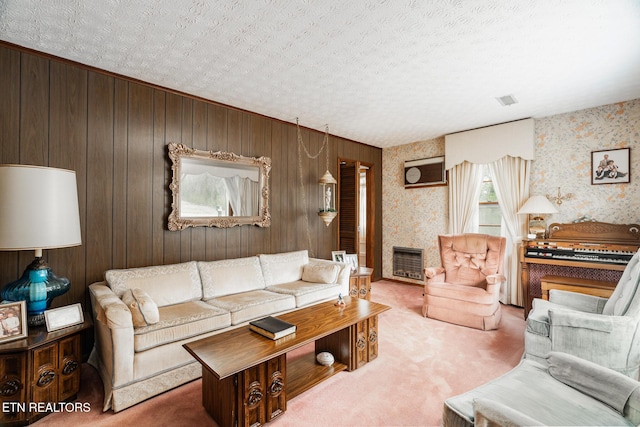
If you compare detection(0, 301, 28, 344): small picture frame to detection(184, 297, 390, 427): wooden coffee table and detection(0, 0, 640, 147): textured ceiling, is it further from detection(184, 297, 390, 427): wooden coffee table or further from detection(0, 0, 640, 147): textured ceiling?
detection(0, 0, 640, 147): textured ceiling

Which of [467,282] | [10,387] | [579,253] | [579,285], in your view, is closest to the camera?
[10,387]

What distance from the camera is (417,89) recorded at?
3164 mm

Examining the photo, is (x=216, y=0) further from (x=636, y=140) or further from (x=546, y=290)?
(x=636, y=140)

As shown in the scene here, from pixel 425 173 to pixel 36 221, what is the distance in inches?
196

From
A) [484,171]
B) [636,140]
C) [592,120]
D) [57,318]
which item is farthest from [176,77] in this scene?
[636,140]

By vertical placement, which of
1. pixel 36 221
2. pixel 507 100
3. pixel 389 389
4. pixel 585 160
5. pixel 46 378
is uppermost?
pixel 507 100

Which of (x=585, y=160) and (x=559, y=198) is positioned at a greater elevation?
(x=585, y=160)

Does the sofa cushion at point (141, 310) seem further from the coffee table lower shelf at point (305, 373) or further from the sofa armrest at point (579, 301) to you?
the sofa armrest at point (579, 301)

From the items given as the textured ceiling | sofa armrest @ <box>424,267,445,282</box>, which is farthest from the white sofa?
the textured ceiling

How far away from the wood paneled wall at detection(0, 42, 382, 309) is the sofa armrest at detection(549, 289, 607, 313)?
3.17 meters

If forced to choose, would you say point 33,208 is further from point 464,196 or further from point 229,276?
point 464,196

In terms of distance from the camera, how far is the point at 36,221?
193 cm

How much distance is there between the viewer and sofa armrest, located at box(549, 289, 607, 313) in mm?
2469

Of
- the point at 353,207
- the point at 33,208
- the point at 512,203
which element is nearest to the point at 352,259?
the point at 353,207
